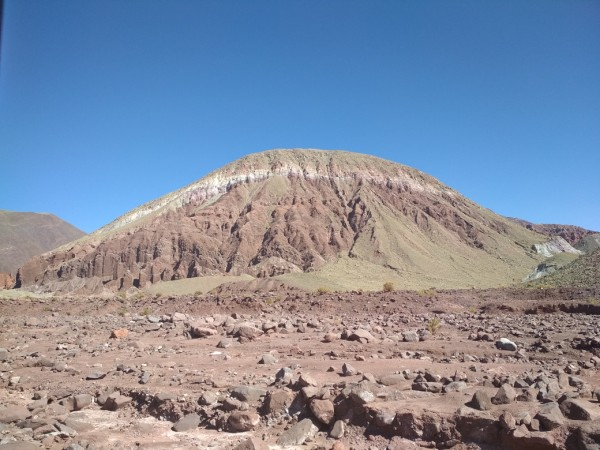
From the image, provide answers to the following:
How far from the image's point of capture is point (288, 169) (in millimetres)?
90125

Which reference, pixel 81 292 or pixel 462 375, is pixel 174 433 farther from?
pixel 81 292

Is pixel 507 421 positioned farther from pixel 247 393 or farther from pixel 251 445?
pixel 247 393

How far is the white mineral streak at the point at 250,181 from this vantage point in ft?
290

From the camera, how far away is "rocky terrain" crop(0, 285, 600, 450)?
548 cm

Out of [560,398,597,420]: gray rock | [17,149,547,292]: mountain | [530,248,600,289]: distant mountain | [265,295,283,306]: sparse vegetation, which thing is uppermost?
[17,149,547,292]: mountain

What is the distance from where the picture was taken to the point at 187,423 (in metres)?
6.50

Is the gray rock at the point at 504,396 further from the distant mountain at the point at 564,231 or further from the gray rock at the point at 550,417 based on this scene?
the distant mountain at the point at 564,231

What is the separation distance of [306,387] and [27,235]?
543 feet

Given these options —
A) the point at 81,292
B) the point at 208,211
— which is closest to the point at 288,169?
the point at 208,211

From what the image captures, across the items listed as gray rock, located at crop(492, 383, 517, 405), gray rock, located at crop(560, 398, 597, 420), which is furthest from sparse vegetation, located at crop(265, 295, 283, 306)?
gray rock, located at crop(560, 398, 597, 420)

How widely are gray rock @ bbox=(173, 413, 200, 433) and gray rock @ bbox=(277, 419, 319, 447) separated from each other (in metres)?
1.41

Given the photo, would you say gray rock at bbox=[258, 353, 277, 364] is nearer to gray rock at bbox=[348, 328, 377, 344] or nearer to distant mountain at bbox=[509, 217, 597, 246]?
gray rock at bbox=[348, 328, 377, 344]

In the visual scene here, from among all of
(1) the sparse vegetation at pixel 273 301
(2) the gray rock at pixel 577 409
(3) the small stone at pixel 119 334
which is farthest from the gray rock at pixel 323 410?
(1) the sparse vegetation at pixel 273 301

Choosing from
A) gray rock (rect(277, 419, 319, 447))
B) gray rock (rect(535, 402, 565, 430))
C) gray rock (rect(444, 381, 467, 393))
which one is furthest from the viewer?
gray rock (rect(444, 381, 467, 393))
